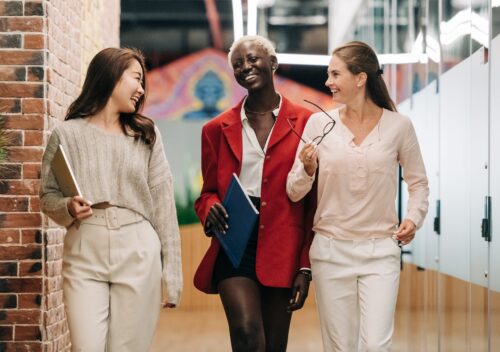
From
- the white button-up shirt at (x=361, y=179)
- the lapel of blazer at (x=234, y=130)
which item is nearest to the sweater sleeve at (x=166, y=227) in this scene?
the lapel of blazer at (x=234, y=130)

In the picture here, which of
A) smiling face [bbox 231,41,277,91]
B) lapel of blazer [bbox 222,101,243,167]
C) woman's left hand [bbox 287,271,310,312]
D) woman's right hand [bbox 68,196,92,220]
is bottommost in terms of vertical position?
woman's left hand [bbox 287,271,310,312]

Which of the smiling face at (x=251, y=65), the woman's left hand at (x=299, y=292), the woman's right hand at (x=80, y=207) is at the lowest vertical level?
the woman's left hand at (x=299, y=292)

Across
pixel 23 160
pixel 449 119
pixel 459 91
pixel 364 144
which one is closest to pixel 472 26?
pixel 459 91

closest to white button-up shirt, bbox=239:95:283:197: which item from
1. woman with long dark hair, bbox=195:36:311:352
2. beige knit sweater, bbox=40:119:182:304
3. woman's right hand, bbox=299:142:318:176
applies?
woman with long dark hair, bbox=195:36:311:352

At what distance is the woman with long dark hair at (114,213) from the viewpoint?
130 inches

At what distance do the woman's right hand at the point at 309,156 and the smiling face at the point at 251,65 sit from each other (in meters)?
0.41

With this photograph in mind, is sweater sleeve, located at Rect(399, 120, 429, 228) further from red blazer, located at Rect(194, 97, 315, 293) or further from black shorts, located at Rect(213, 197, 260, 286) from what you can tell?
black shorts, located at Rect(213, 197, 260, 286)

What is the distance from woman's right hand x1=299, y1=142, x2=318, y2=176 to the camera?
3.51 m

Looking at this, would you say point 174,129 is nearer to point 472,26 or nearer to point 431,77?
point 431,77

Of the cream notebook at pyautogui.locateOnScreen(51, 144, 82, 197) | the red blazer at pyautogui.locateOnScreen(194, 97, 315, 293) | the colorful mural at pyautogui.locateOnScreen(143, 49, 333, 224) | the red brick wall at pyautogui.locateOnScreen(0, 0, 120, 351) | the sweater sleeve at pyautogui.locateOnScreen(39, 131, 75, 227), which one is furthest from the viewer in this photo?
the colorful mural at pyautogui.locateOnScreen(143, 49, 333, 224)

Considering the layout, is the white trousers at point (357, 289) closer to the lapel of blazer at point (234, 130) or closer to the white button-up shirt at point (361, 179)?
the white button-up shirt at point (361, 179)

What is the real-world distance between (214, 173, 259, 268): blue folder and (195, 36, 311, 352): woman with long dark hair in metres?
0.04

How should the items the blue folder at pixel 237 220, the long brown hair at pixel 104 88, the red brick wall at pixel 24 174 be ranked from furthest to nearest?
the red brick wall at pixel 24 174 < the blue folder at pixel 237 220 < the long brown hair at pixel 104 88

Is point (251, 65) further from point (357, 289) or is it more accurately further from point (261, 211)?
point (357, 289)
